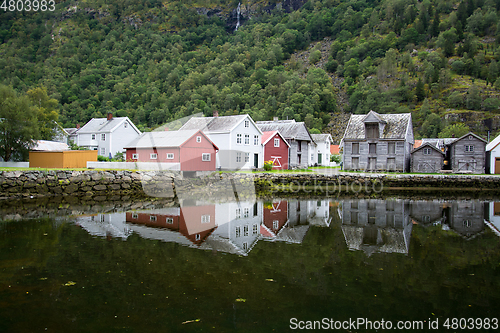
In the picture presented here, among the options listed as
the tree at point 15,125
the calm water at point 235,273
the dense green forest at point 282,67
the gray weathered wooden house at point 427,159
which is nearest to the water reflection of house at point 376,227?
the calm water at point 235,273

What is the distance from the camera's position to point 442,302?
7.18 meters

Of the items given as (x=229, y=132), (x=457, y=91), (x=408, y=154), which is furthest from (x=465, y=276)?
(x=457, y=91)

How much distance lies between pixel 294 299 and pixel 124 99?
124750mm

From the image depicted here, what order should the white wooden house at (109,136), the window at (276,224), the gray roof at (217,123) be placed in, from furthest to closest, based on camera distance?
1. the white wooden house at (109,136)
2. the gray roof at (217,123)
3. the window at (276,224)

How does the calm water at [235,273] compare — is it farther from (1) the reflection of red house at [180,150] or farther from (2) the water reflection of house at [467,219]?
(1) the reflection of red house at [180,150]

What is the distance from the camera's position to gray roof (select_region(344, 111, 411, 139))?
4462cm

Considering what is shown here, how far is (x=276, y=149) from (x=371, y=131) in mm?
13083

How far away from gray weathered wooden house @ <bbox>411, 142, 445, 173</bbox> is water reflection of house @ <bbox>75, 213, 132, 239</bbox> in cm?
3969

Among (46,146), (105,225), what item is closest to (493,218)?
(105,225)

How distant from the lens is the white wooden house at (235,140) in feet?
136

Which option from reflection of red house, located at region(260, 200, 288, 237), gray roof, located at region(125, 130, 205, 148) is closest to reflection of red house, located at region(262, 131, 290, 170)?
gray roof, located at region(125, 130, 205, 148)

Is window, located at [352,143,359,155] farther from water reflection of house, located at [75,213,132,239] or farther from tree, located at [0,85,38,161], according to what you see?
tree, located at [0,85,38,161]

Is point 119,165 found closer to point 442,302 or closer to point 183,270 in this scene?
point 183,270

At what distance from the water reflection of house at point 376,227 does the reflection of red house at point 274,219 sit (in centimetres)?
289
